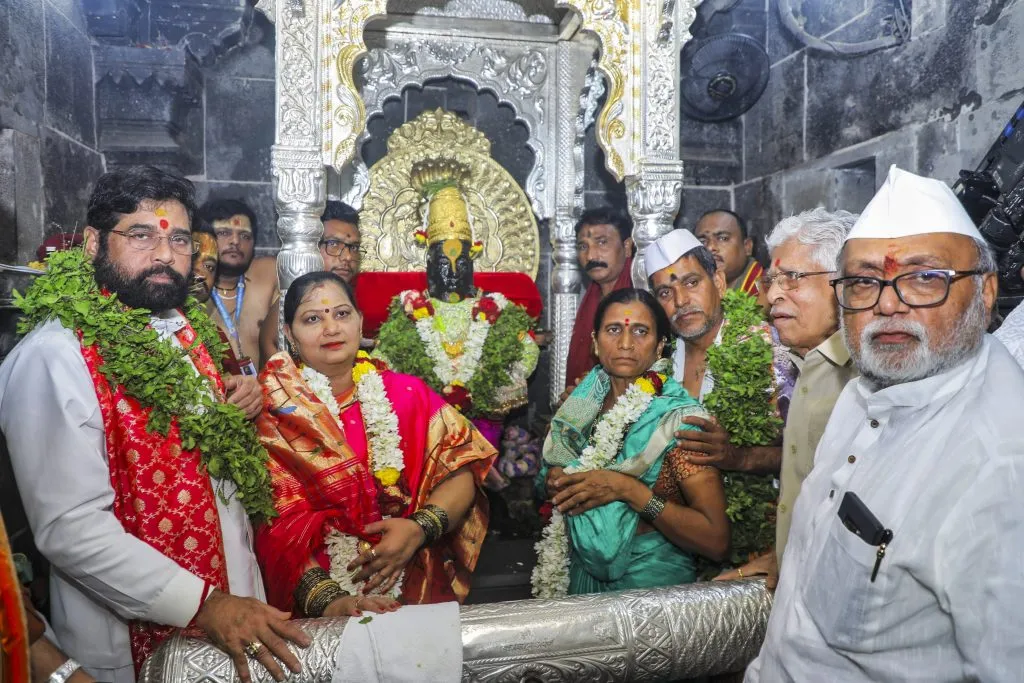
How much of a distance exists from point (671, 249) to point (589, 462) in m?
1.18

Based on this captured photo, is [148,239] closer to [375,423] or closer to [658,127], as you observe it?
[375,423]

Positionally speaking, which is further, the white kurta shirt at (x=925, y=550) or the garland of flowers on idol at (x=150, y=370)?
the garland of flowers on idol at (x=150, y=370)

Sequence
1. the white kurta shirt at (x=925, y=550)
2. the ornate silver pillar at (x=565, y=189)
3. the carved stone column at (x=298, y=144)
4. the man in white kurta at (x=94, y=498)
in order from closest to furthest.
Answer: the white kurta shirt at (x=925, y=550) → the man in white kurta at (x=94, y=498) → the carved stone column at (x=298, y=144) → the ornate silver pillar at (x=565, y=189)

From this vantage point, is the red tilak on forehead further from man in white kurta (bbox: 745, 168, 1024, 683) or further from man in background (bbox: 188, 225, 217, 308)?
man in background (bbox: 188, 225, 217, 308)

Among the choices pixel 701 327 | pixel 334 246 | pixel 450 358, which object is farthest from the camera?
pixel 334 246

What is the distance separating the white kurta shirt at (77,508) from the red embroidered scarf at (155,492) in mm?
61

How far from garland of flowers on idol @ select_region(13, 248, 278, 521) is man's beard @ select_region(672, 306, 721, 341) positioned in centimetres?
186

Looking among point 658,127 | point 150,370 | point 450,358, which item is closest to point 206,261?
point 450,358

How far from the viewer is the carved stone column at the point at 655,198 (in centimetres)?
410

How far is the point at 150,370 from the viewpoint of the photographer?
2.23 meters

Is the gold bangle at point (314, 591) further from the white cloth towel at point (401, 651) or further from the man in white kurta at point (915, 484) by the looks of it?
the man in white kurta at point (915, 484)

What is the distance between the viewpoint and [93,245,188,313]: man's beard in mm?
2301

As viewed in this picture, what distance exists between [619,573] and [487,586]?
1.34 meters

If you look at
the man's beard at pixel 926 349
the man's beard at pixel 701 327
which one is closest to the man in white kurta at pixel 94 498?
the man's beard at pixel 926 349
